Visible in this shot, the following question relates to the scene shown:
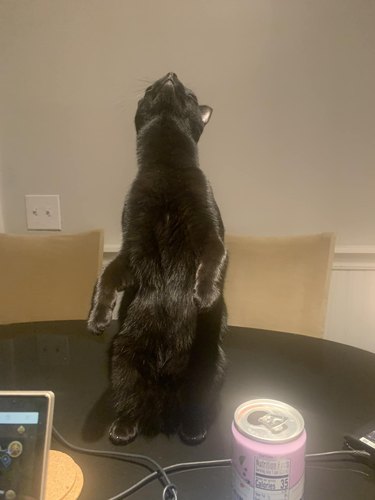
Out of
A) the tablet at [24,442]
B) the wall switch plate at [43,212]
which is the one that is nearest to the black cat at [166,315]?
the tablet at [24,442]

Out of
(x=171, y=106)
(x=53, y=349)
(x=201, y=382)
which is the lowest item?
(x=53, y=349)

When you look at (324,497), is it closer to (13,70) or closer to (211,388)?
(211,388)

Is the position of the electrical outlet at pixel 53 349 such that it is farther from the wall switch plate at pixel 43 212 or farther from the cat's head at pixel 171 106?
the wall switch plate at pixel 43 212

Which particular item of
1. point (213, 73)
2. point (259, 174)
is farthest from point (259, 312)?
point (213, 73)

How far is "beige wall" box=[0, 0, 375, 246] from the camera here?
1.82 meters

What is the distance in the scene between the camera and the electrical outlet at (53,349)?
110 cm

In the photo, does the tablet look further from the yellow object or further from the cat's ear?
the cat's ear

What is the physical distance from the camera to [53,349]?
1.19 metres

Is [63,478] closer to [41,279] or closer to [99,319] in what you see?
[99,319]

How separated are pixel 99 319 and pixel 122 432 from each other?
0.63 ft

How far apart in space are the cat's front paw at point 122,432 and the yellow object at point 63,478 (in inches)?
3.2

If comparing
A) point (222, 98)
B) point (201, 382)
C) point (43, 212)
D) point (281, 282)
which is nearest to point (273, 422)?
point (201, 382)

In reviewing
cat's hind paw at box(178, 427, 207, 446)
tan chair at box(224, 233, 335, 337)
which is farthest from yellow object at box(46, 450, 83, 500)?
tan chair at box(224, 233, 335, 337)

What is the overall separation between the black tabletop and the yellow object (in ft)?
0.04
